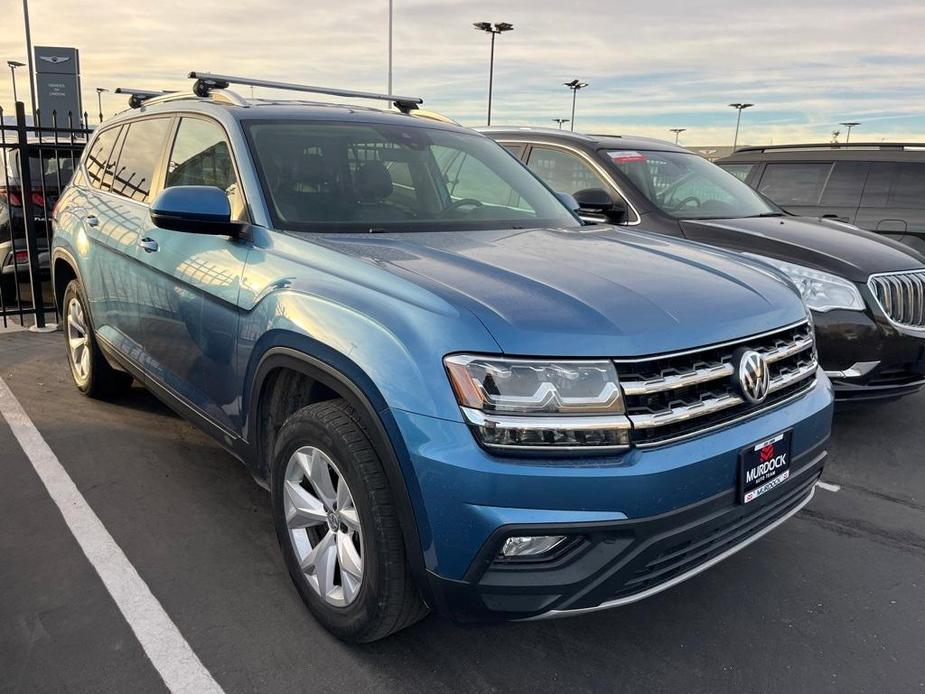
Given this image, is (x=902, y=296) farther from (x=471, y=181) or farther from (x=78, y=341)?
(x=78, y=341)

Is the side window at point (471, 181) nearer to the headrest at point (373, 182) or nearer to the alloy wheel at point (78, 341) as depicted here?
the headrest at point (373, 182)

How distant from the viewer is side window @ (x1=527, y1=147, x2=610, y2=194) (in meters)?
5.73

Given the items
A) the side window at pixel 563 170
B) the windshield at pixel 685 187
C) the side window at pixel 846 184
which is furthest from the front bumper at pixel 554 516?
the side window at pixel 846 184

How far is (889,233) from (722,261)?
571 centimetres

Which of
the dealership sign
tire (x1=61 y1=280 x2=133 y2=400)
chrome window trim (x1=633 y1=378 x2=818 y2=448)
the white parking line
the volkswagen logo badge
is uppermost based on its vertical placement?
the dealership sign

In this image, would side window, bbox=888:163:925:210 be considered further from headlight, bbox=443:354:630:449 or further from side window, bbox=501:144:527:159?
headlight, bbox=443:354:630:449

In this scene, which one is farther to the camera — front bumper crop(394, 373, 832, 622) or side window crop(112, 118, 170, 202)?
side window crop(112, 118, 170, 202)

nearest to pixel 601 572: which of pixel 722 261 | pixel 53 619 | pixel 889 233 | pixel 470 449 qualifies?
pixel 470 449

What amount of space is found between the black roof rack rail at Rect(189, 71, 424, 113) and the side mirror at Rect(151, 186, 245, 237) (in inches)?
45.2

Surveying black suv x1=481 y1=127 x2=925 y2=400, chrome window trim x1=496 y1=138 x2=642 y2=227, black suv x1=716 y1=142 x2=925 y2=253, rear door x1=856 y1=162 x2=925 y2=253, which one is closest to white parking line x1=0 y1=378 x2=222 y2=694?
black suv x1=481 y1=127 x2=925 y2=400

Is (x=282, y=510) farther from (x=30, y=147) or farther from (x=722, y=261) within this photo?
(x=30, y=147)

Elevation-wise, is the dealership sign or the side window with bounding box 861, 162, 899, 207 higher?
the dealership sign

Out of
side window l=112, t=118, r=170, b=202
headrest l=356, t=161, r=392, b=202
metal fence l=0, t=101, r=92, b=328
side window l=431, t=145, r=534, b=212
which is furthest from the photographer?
metal fence l=0, t=101, r=92, b=328

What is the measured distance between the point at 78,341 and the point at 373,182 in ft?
9.28
